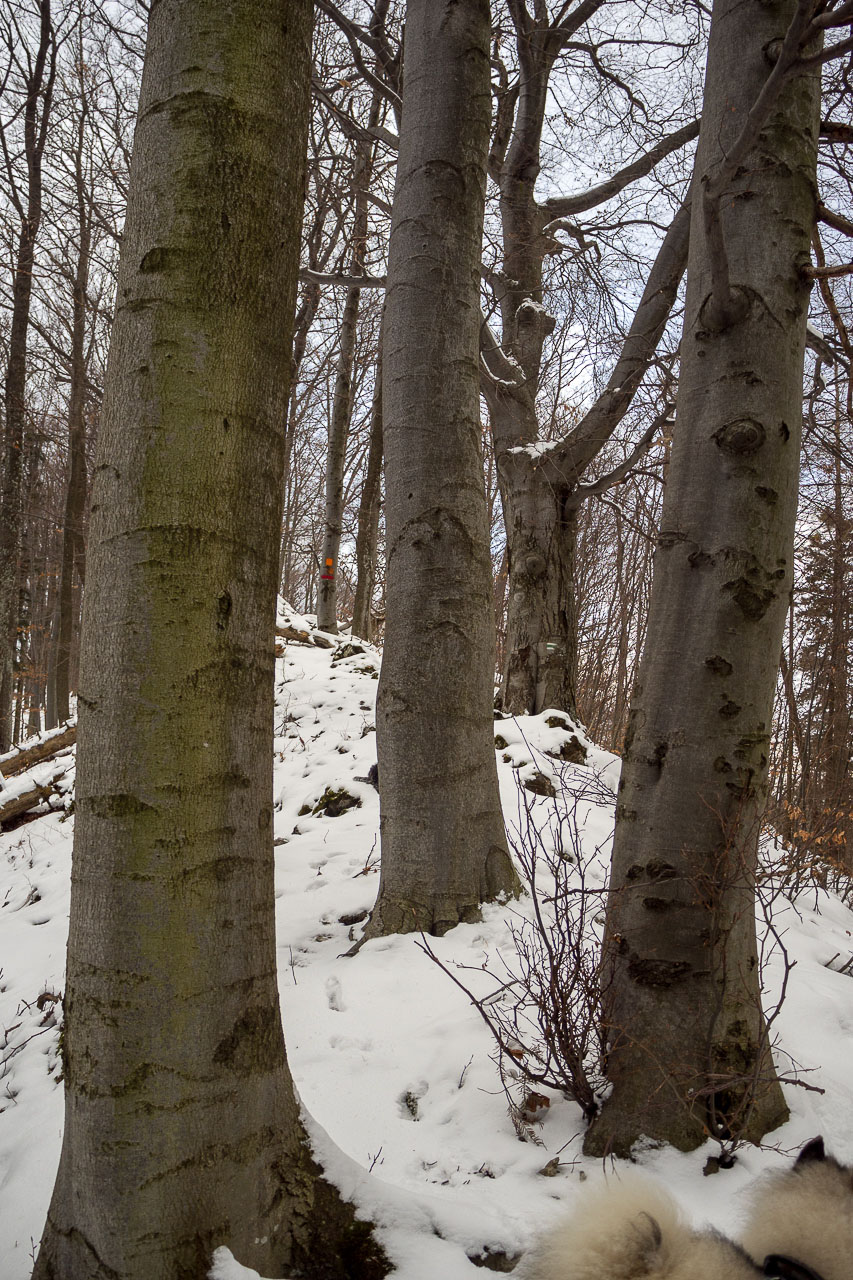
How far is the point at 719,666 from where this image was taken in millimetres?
2443

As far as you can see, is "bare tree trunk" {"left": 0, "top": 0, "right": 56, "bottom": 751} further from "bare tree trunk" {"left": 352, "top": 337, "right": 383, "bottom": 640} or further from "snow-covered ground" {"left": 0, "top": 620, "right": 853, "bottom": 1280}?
"snow-covered ground" {"left": 0, "top": 620, "right": 853, "bottom": 1280}

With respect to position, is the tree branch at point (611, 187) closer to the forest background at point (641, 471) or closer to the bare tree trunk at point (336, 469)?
the forest background at point (641, 471)

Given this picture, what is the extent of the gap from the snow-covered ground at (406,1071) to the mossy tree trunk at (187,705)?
0.27 metres

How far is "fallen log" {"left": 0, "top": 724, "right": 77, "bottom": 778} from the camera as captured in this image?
890 centimetres

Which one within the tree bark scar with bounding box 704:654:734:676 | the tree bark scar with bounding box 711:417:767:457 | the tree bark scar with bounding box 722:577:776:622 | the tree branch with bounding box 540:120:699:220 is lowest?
the tree bark scar with bounding box 704:654:734:676

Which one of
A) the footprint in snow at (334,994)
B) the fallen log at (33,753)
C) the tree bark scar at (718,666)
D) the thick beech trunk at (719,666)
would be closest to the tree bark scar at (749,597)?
the thick beech trunk at (719,666)

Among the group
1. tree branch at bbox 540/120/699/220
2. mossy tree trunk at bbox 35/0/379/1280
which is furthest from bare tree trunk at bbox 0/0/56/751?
mossy tree trunk at bbox 35/0/379/1280

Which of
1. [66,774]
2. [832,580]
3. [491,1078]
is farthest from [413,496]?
[832,580]

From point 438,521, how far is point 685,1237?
3.08m

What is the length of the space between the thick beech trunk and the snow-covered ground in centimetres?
23

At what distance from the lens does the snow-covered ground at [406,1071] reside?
6.42ft

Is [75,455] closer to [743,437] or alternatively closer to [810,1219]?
[743,437]

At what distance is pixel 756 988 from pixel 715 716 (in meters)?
0.90

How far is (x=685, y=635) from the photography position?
8.25ft
